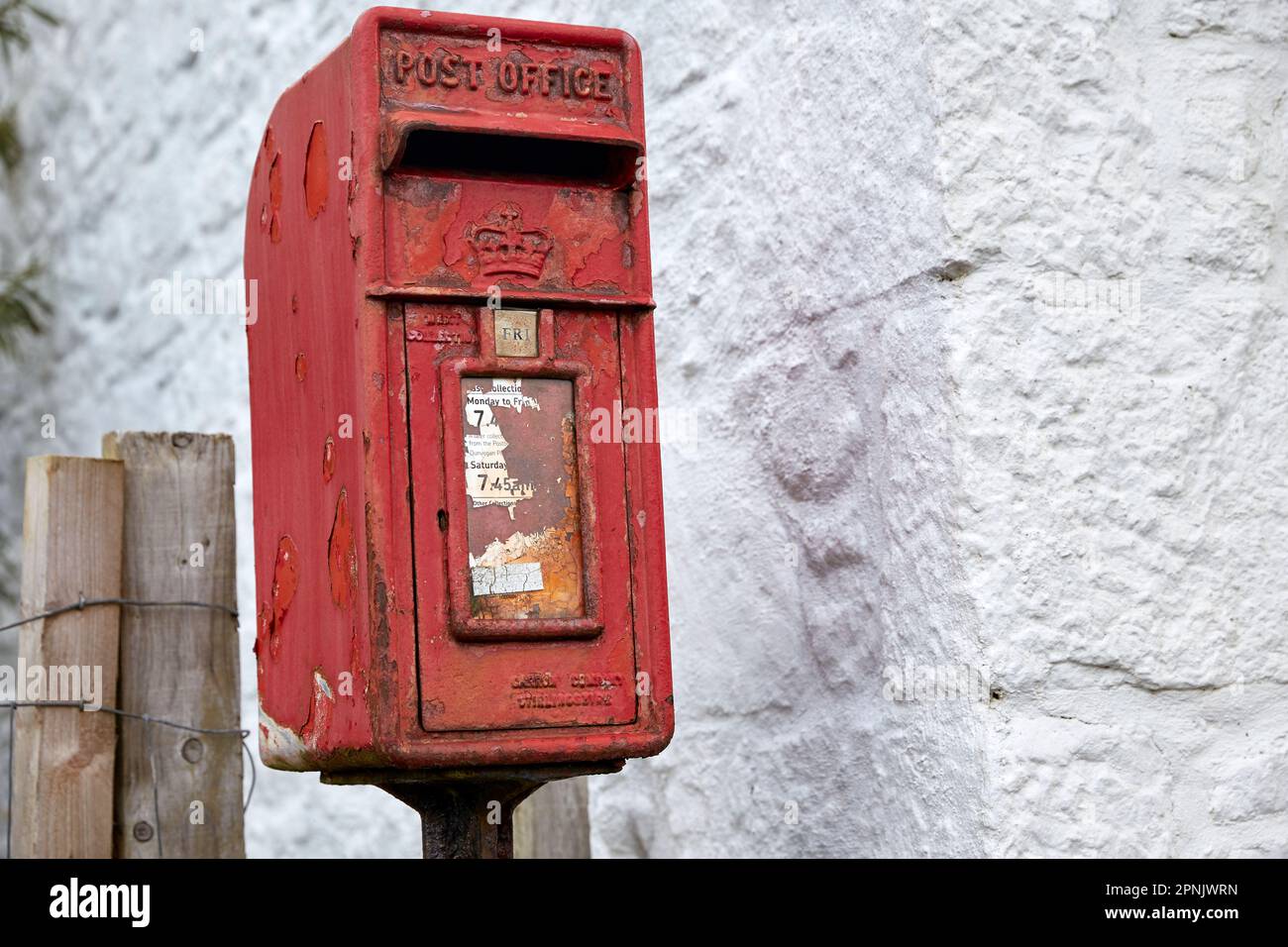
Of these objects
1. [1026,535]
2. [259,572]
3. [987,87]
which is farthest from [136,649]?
[987,87]

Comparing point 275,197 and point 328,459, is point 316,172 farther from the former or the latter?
point 328,459

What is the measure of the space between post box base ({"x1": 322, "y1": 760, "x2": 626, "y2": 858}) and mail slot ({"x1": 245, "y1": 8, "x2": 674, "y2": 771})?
0.04 meters

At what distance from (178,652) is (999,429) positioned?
124cm

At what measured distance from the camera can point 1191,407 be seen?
2076mm

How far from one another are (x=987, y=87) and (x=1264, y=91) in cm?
41

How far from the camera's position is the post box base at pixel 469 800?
176cm

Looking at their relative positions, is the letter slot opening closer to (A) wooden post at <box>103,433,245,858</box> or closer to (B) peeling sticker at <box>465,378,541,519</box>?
(B) peeling sticker at <box>465,378,541,519</box>

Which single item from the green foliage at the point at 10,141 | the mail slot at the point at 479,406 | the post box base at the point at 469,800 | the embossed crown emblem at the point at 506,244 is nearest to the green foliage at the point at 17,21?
the green foliage at the point at 10,141

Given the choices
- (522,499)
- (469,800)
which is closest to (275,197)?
(522,499)

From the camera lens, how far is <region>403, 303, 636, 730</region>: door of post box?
1698mm

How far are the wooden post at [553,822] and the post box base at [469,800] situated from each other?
804mm

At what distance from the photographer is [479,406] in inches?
68.7

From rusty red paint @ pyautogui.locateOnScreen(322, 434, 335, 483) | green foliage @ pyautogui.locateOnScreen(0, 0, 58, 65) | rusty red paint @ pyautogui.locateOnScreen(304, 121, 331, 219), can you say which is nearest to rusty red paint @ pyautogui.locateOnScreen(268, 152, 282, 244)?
rusty red paint @ pyautogui.locateOnScreen(304, 121, 331, 219)

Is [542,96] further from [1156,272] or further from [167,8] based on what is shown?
[167,8]
